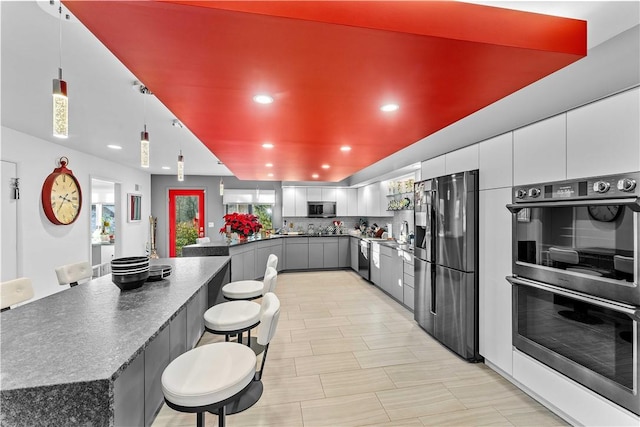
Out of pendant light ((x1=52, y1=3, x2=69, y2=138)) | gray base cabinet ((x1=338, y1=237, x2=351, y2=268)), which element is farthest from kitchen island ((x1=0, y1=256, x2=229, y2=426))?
gray base cabinet ((x1=338, y1=237, x2=351, y2=268))

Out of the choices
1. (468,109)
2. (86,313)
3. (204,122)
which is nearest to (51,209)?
(204,122)

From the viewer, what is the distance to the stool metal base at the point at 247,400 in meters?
2.16

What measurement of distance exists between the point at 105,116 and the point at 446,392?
4268 mm

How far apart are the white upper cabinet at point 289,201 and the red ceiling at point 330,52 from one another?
5.40 m

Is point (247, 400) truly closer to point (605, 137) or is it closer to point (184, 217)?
point (605, 137)

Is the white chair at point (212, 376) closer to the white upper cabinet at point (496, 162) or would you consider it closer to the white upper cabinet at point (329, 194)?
the white upper cabinet at point (496, 162)

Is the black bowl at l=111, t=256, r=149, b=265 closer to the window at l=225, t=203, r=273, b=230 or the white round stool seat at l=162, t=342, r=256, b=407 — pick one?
the white round stool seat at l=162, t=342, r=256, b=407

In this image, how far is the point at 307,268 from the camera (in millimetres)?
7258

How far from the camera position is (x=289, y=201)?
7.65 metres

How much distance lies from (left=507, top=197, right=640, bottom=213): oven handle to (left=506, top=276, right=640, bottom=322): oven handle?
56cm

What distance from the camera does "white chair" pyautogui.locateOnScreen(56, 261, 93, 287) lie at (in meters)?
2.52

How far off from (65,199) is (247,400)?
4426 millimetres

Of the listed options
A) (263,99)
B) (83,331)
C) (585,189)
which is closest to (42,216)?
(83,331)

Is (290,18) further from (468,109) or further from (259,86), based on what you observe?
(468,109)
